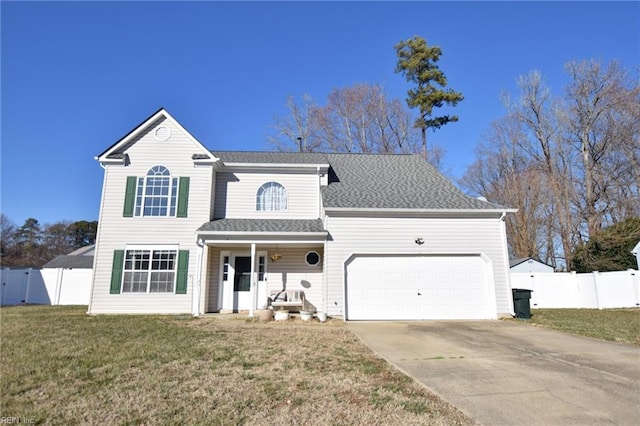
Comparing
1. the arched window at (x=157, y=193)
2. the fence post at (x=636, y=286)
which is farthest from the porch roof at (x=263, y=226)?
the fence post at (x=636, y=286)

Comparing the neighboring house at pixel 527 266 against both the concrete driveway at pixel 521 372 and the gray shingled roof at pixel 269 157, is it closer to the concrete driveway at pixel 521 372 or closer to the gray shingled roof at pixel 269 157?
the concrete driveway at pixel 521 372

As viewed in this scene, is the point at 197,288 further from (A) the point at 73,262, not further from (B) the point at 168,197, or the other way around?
(A) the point at 73,262

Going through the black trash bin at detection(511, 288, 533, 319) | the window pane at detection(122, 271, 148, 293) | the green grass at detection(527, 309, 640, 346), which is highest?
the window pane at detection(122, 271, 148, 293)

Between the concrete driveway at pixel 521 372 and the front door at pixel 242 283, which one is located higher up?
the front door at pixel 242 283

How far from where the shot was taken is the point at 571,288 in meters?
16.2

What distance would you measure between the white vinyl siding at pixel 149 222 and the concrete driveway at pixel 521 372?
7.26 m

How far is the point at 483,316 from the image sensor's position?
1130cm

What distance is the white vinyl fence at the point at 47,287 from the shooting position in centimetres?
1748

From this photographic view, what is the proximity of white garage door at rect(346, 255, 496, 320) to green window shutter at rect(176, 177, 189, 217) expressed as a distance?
653 centimetres

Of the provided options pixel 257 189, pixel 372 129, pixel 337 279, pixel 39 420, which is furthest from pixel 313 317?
pixel 372 129

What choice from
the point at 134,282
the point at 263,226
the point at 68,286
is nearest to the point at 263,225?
the point at 263,226

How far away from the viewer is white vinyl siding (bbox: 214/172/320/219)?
13.3m

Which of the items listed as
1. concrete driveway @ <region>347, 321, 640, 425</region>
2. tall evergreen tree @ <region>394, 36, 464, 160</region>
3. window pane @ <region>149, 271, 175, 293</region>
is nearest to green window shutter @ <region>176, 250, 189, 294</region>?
window pane @ <region>149, 271, 175, 293</region>

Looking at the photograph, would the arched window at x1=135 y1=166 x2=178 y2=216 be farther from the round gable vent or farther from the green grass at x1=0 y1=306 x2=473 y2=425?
the green grass at x1=0 y1=306 x2=473 y2=425
